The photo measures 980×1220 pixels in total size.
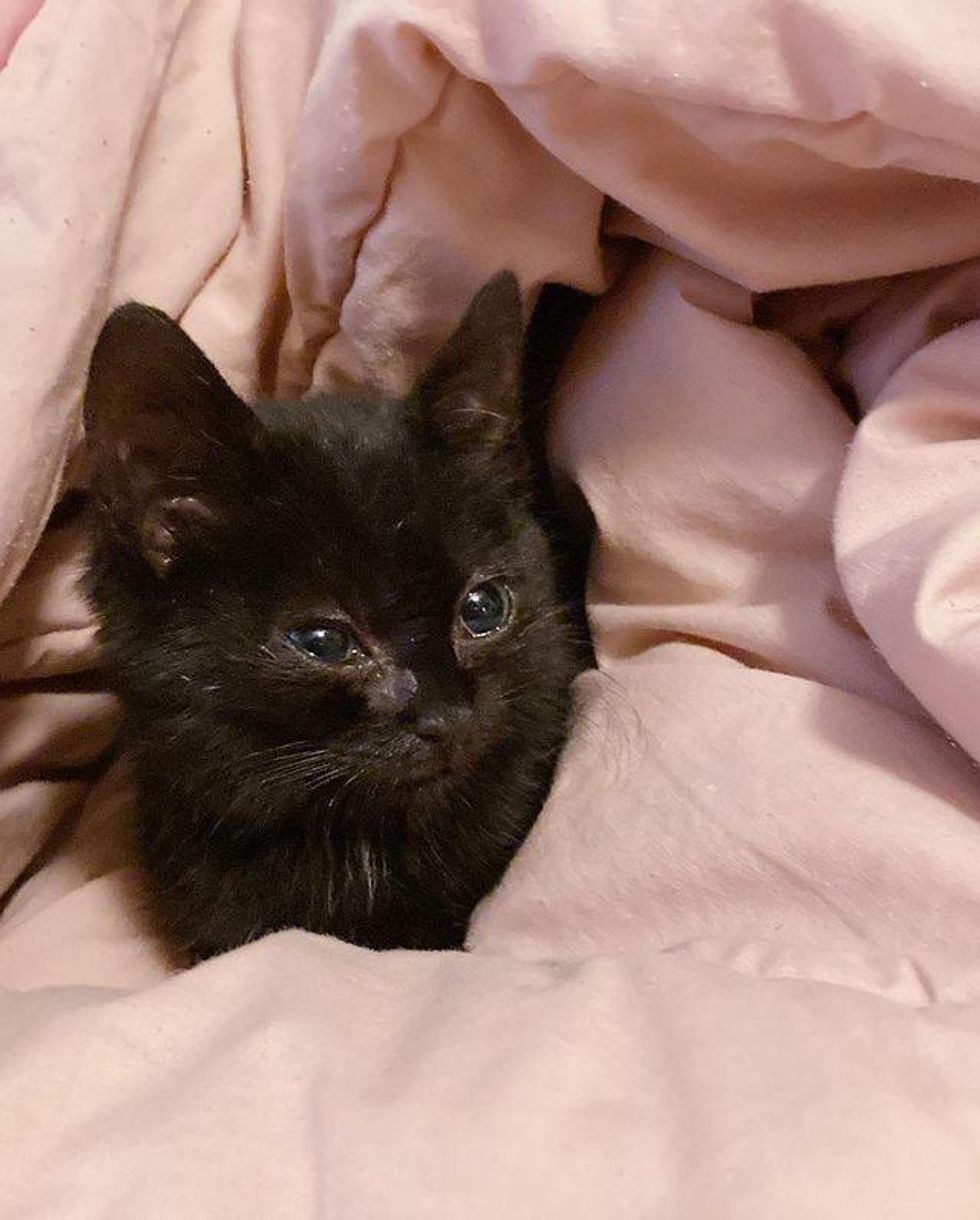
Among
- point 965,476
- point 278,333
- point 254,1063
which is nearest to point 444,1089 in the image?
point 254,1063

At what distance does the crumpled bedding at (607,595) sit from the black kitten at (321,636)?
0.08 m

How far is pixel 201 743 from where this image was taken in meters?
0.92

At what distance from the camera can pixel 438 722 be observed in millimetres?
860

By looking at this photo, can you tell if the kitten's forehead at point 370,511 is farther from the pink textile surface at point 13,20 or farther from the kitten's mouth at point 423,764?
the pink textile surface at point 13,20

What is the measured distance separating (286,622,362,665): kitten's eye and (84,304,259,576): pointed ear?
0.37ft

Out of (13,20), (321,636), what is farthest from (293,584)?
(13,20)

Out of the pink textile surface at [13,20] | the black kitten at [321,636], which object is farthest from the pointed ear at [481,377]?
the pink textile surface at [13,20]

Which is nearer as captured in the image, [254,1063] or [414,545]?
[254,1063]

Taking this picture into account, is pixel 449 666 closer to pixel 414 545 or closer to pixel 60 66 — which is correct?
pixel 414 545

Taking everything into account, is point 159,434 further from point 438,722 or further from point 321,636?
point 438,722

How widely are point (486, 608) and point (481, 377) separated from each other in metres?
0.18

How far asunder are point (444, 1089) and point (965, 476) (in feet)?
1.65

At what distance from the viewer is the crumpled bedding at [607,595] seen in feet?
2.01

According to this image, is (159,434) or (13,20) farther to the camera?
(13,20)
